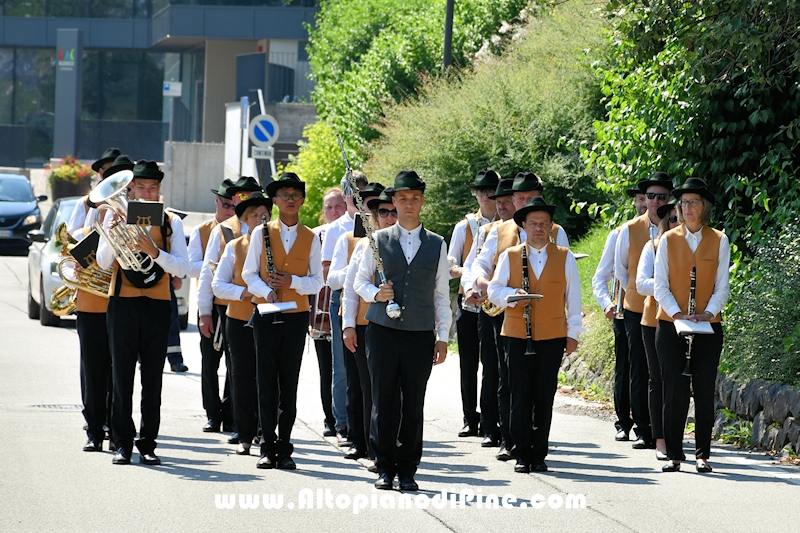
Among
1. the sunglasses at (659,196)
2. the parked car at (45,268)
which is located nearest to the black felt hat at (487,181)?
the sunglasses at (659,196)

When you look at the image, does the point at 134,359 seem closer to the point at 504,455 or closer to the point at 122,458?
the point at 122,458


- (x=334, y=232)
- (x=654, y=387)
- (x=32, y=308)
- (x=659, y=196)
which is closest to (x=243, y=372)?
(x=334, y=232)

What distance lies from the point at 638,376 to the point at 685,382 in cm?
116

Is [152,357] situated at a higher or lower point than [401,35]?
lower

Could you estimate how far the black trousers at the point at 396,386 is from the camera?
873 cm

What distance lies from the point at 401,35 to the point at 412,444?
20.7m

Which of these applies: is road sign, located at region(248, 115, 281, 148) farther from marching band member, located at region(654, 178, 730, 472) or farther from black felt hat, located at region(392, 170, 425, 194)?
black felt hat, located at region(392, 170, 425, 194)

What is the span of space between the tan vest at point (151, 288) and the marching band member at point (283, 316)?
0.62 m

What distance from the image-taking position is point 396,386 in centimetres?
883

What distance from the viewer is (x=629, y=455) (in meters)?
10.4

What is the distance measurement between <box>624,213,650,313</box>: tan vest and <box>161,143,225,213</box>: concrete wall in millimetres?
32074

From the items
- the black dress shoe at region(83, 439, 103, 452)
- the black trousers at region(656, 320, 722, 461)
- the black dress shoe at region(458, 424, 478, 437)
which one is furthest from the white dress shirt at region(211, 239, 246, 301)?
the black trousers at region(656, 320, 722, 461)

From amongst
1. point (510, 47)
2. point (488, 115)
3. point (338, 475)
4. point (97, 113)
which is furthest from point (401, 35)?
point (97, 113)

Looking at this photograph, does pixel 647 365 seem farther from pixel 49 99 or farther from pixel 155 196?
pixel 49 99
